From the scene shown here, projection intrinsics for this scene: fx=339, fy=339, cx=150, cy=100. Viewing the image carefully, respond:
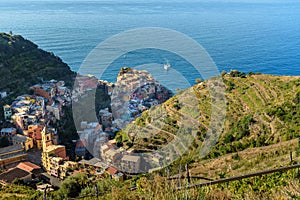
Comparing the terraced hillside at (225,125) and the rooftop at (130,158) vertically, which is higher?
the terraced hillside at (225,125)

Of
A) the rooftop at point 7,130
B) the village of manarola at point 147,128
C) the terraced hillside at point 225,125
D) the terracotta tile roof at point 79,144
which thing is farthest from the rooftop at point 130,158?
the rooftop at point 7,130

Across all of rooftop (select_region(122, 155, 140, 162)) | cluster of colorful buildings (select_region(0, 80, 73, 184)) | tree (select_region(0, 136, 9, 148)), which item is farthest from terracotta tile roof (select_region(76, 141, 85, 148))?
rooftop (select_region(122, 155, 140, 162))

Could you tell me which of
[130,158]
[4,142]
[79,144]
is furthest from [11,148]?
[130,158]

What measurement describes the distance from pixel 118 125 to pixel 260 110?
4950mm

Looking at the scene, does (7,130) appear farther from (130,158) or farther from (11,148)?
(130,158)

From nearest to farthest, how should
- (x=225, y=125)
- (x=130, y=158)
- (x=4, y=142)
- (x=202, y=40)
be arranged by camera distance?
(x=130, y=158) → (x=225, y=125) → (x=4, y=142) → (x=202, y=40)

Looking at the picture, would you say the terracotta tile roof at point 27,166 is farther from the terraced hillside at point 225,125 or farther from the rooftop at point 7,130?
the terraced hillside at point 225,125

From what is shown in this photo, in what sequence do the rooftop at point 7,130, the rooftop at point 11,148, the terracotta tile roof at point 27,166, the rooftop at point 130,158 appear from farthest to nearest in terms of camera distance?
the rooftop at point 7,130 → the rooftop at point 11,148 → the terracotta tile roof at point 27,166 → the rooftop at point 130,158

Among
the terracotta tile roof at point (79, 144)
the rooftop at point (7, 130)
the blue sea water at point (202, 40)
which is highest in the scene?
the blue sea water at point (202, 40)

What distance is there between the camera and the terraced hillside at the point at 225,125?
6.03 metres

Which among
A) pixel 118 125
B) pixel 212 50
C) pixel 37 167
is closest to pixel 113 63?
pixel 212 50

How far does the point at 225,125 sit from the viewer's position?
882 centimetres

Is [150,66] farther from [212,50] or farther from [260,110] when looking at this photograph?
[260,110]

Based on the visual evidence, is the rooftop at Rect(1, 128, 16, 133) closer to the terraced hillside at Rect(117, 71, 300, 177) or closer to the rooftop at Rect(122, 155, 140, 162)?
the terraced hillside at Rect(117, 71, 300, 177)
